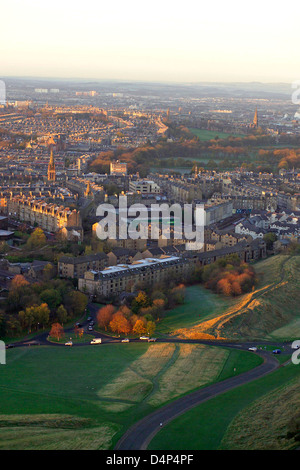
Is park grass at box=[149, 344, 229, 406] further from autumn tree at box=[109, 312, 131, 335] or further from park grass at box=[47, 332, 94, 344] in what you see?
park grass at box=[47, 332, 94, 344]

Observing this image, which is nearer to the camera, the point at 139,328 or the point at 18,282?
the point at 139,328

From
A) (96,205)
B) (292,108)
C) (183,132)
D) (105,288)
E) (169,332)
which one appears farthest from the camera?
(292,108)

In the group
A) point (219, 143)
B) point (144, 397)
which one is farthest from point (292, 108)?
point (144, 397)

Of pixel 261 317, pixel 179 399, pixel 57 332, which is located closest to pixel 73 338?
pixel 57 332

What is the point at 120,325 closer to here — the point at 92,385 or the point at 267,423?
the point at 92,385

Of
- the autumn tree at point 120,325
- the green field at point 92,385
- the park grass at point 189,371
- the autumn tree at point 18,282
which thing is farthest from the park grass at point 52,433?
the autumn tree at point 18,282

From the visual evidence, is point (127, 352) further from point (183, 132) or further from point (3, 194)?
point (183, 132)
